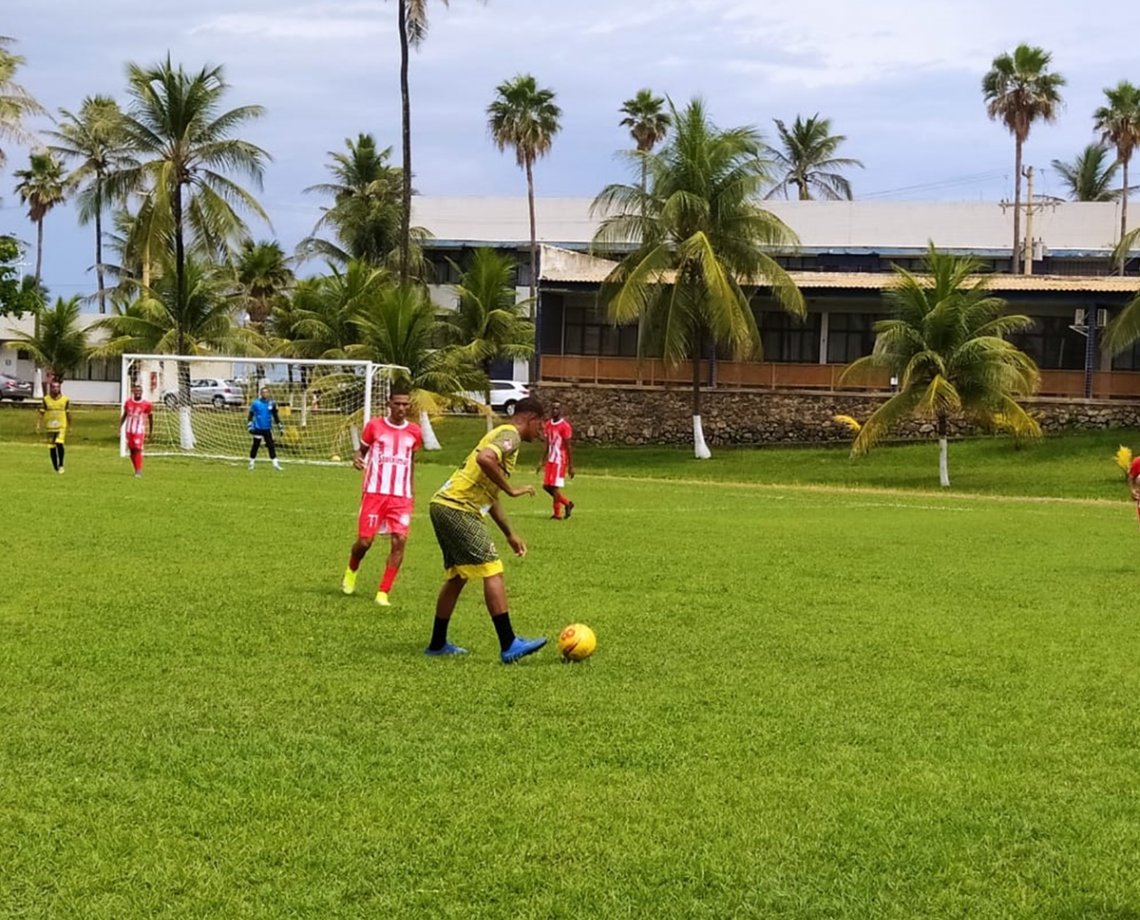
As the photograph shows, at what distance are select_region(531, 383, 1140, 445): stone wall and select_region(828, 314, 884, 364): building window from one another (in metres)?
2.65

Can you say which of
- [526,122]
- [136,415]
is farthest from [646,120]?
[136,415]

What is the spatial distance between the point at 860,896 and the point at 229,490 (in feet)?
62.5

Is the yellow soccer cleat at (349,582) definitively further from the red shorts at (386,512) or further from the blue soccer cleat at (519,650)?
the blue soccer cleat at (519,650)

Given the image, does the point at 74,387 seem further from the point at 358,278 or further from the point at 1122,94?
the point at 1122,94

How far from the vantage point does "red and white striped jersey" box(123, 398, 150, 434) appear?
2591 centimetres

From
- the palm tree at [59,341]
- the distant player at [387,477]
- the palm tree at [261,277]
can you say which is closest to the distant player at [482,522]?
the distant player at [387,477]

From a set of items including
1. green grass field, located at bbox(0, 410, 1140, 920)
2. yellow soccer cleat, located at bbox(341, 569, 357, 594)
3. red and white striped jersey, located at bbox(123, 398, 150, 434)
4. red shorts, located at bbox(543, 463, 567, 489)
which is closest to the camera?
green grass field, located at bbox(0, 410, 1140, 920)

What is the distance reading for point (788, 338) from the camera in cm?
4334

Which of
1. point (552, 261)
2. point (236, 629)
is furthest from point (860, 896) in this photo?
point (552, 261)

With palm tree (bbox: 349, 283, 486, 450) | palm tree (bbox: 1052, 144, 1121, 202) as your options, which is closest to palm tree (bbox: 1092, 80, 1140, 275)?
palm tree (bbox: 1052, 144, 1121, 202)

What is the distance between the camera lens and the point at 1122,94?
59312 mm

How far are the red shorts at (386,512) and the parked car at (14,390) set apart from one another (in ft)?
167

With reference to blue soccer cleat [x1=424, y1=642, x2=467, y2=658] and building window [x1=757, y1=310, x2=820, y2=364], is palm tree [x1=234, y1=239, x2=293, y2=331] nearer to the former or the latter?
building window [x1=757, y1=310, x2=820, y2=364]

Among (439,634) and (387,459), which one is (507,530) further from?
(387,459)
